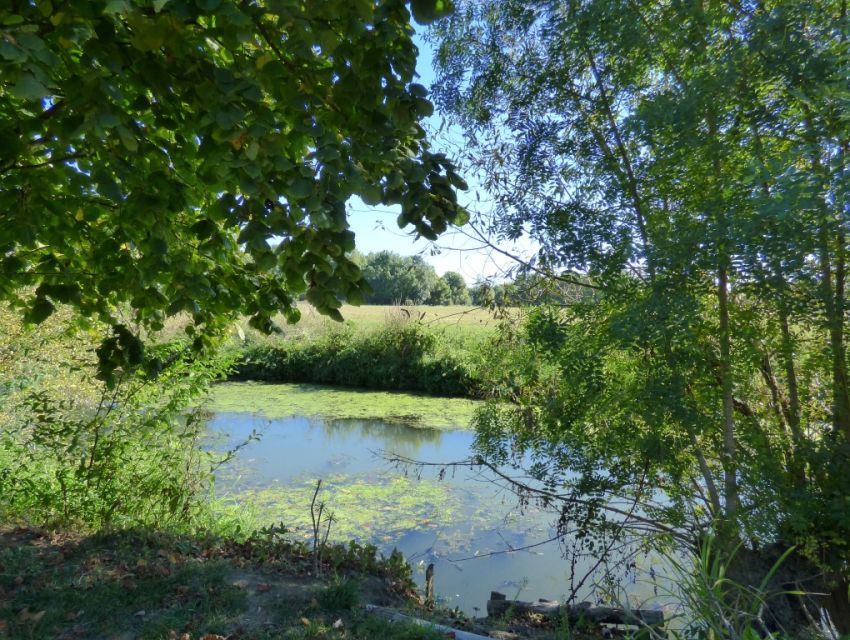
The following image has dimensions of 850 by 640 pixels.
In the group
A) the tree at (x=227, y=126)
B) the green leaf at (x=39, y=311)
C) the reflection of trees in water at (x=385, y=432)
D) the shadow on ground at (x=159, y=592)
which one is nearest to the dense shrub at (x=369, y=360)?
the reflection of trees in water at (x=385, y=432)

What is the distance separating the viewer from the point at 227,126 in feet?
6.11

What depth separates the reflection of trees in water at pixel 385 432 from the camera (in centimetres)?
1016

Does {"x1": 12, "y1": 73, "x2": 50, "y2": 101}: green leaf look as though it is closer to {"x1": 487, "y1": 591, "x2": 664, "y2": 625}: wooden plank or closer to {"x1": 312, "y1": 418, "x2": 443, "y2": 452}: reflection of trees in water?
{"x1": 487, "y1": 591, "x2": 664, "y2": 625}: wooden plank

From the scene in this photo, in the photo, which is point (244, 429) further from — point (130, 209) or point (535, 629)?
point (130, 209)

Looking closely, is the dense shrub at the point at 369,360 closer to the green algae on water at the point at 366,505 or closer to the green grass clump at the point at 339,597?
the green algae on water at the point at 366,505

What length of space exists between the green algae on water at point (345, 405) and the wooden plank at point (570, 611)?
21.9 feet

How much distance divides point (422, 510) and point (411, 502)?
11.2 inches

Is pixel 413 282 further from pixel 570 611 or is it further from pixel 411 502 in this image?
pixel 570 611

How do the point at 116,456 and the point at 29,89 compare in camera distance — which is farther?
the point at 116,456

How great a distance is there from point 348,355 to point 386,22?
15249 mm

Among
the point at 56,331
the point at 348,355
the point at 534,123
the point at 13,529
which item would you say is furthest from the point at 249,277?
the point at 348,355

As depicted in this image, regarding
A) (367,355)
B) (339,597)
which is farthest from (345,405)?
(339,597)

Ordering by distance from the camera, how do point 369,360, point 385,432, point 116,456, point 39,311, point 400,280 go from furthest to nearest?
point 369,360, point 400,280, point 385,432, point 116,456, point 39,311

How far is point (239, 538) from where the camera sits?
4.57 m
